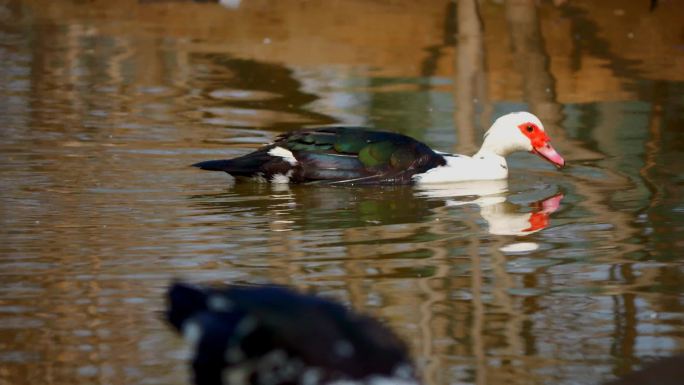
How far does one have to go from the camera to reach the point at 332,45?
17844mm

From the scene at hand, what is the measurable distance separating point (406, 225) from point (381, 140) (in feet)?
4.88

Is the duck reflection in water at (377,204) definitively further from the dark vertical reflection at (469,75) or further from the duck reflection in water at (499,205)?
the dark vertical reflection at (469,75)

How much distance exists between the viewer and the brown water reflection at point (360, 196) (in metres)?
6.85

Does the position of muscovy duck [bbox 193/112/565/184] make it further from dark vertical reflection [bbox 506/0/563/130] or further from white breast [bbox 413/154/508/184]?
dark vertical reflection [bbox 506/0/563/130]

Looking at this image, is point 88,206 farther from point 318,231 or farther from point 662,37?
point 662,37

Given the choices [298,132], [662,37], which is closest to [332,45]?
[662,37]

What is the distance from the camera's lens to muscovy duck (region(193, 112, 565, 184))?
10.7m

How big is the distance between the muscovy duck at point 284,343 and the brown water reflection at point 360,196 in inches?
78.1

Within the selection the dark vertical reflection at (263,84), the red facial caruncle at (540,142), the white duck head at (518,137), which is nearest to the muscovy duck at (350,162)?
the white duck head at (518,137)

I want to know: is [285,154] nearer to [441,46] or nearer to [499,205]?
[499,205]

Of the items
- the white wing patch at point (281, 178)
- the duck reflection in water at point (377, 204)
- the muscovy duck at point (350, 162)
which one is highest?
the muscovy duck at point (350, 162)

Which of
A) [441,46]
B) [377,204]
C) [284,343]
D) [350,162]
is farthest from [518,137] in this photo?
[284,343]

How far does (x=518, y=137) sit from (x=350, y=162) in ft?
4.33

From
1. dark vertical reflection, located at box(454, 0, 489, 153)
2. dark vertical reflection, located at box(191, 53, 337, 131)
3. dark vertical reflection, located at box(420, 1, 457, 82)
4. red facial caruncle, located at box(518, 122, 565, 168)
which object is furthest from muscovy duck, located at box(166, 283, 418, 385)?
dark vertical reflection, located at box(420, 1, 457, 82)
